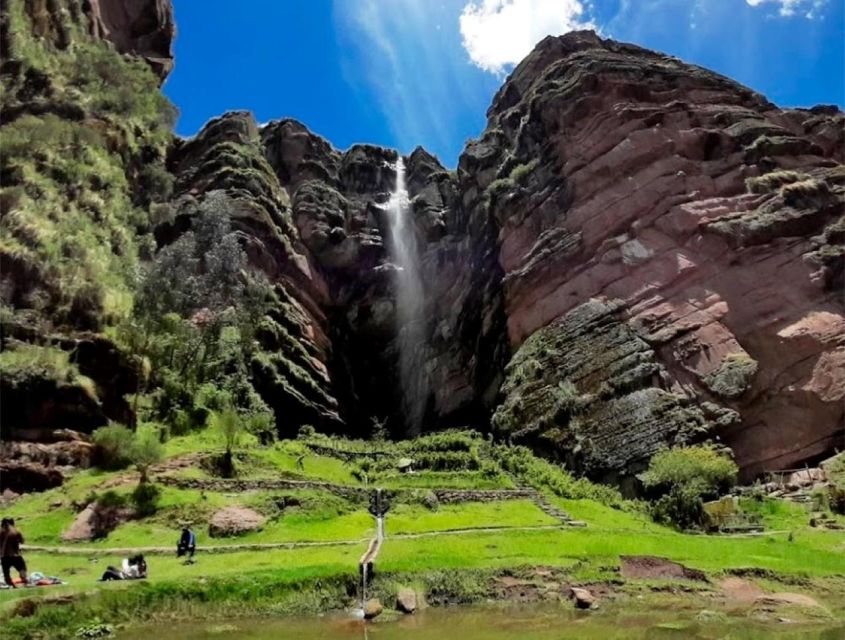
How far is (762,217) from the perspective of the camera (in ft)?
188

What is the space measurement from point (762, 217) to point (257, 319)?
47429 millimetres

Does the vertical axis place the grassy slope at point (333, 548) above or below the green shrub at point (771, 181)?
below

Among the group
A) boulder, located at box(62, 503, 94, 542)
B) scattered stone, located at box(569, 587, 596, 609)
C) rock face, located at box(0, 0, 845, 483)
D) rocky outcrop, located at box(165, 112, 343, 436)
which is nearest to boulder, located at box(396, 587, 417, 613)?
scattered stone, located at box(569, 587, 596, 609)

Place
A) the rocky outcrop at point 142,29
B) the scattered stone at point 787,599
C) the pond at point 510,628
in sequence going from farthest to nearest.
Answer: the rocky outcrop at point 142,29 < the scattered stone at point 787,599 < the pond at point 510,628

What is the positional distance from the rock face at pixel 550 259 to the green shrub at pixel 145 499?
24.8 ft

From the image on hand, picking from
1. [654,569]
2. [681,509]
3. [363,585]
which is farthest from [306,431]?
[654,569]

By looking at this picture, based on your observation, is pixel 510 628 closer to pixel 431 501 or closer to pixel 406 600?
pixel 406 600

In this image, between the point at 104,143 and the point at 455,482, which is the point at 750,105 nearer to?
the point at 455,482

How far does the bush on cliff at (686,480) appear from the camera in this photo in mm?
41281

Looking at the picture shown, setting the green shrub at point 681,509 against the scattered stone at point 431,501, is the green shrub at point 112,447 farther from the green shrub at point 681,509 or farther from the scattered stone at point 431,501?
the green shrub at point 681,509

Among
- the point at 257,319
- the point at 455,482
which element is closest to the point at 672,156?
the point at 455,482

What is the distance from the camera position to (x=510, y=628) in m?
19.4

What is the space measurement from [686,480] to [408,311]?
51920 mm

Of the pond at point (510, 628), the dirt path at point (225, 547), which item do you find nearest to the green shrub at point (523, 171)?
the dirt path at point (225, 547)
